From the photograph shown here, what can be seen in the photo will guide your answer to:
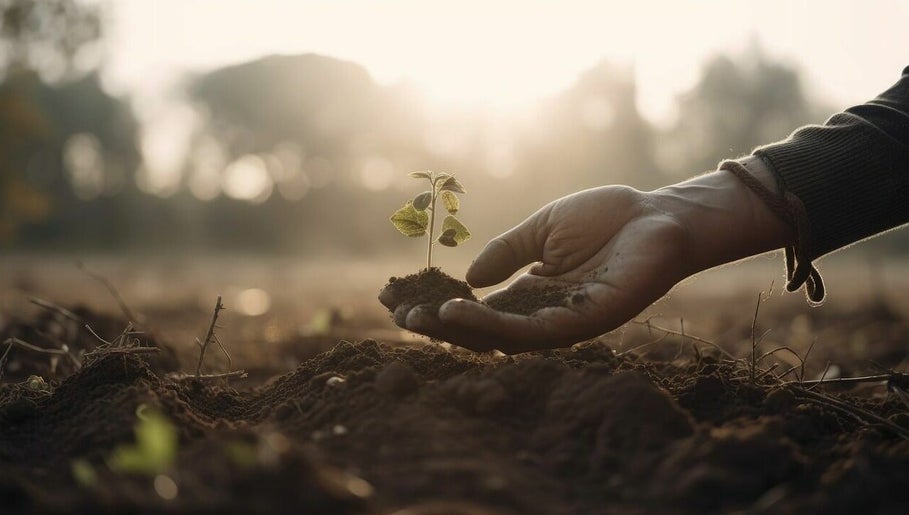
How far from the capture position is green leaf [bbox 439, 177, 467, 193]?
3.14m

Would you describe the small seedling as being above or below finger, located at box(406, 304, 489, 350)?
above

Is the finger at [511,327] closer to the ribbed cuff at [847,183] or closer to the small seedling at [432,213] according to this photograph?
the small seedling at [432,213]

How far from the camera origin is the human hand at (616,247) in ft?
9.75

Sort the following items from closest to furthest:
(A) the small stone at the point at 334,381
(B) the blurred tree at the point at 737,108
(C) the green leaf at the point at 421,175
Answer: (A) the small stone at the point at 334,381 → (C) the green leaf at the point at 421,175 → (B) the blurred tree at the point at 737,108

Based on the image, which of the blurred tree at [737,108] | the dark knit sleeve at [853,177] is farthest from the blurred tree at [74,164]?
the blurred tree at [737,108]

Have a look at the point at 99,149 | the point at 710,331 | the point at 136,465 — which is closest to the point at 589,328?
the point at 136,465

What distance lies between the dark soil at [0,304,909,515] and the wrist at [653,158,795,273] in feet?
1.99

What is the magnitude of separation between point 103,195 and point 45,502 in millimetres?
43054

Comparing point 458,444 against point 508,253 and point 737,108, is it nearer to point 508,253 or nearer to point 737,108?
point 508,253

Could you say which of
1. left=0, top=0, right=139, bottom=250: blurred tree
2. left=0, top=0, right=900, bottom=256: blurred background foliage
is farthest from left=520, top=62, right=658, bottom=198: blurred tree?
left=0, top=0, right=139, bottom=250: blurred tree

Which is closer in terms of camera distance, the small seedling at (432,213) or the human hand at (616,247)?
the human hand at (616,247)

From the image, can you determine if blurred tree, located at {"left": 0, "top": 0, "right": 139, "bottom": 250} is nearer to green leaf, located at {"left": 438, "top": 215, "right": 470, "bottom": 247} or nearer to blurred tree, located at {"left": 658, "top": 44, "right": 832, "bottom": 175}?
green leaf, located at {"left": 438, "top": 215, "right": 470, "bottom": 247}

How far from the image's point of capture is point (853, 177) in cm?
321

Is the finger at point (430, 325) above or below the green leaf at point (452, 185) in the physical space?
below
